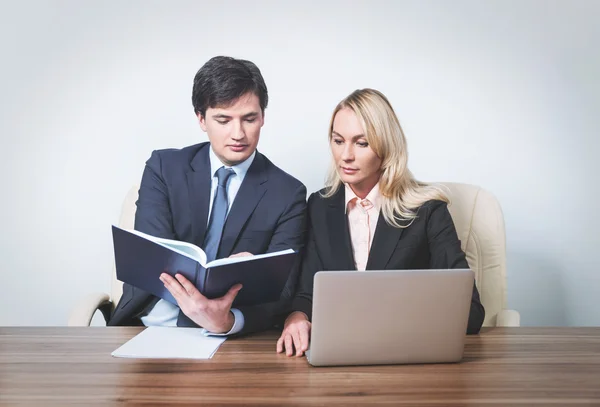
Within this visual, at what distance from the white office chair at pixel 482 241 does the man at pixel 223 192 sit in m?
0.33

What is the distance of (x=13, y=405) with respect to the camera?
1452 mm

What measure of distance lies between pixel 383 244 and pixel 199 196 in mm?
683

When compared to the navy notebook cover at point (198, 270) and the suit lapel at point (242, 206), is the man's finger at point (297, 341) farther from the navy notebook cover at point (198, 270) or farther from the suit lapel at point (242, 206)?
the suit lapel at point (242, 206)

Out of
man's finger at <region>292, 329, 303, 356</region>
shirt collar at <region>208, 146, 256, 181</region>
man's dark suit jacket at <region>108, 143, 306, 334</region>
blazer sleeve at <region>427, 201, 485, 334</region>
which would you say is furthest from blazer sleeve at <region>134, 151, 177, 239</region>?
blazer sleeve at <region>427, 201, 485, 334</region>

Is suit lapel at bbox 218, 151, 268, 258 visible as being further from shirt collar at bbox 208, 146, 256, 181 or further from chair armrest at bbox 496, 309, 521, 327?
chair armrest at bbox 496, 309, 521, 327

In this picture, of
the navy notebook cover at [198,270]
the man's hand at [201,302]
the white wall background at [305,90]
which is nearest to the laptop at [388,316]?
the navy notebook cover at [198,270]

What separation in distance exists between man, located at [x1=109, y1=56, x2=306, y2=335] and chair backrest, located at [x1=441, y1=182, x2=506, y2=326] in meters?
0.67

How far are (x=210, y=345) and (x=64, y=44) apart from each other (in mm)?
2111

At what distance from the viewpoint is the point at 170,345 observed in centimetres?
192

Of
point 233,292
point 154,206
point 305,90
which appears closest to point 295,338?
point 233,292

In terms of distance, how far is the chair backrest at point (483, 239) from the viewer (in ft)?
8.91

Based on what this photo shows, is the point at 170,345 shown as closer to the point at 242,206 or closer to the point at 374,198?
the point at 242,206

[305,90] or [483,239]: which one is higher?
[305,90]

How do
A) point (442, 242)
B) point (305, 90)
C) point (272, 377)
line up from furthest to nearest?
1. point (305, 90)
2. point (442, 242)
3. point (272, 377)
